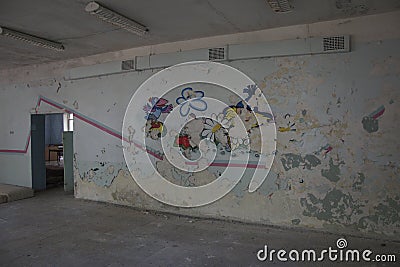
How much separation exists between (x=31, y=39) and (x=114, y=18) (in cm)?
174

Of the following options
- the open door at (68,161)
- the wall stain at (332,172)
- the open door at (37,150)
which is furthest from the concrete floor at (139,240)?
the open door at (37,150)

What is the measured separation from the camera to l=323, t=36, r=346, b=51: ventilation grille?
12.5 ft

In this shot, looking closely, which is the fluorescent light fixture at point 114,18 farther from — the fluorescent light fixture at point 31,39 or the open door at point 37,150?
the open door at point 37,150

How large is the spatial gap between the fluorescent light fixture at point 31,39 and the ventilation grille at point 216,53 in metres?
2.44

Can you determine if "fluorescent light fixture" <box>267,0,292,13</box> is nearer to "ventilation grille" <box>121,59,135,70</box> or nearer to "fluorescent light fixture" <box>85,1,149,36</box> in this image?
"fluorescent light fixture" <box>85,1,149,36</box>

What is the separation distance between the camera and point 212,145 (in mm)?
4613

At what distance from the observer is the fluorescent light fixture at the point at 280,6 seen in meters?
3.25

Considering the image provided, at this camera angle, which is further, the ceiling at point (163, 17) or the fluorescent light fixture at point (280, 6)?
the ceiling at point (163, 17)

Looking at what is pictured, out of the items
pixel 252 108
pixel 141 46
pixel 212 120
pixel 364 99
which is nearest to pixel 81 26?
pixel 141 46

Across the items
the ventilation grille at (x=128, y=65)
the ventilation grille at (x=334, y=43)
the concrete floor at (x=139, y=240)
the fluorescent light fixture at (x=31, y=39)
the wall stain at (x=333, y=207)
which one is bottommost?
the concrete floor at (x=139, y=240)

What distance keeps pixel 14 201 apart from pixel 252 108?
4864mm

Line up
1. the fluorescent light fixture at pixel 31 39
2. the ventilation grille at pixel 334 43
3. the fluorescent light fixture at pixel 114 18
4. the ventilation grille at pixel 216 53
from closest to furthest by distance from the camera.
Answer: the fluorescent light fixture at pixel 114 18 < the ventilation grille at pixel 334 43 < the fluorescent light fixture at pixel 31 39 < the ventilation grille at pixel 216 53

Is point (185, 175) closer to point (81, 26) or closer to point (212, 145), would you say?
point (212, 145)

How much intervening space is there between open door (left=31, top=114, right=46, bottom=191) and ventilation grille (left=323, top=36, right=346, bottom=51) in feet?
19.5
